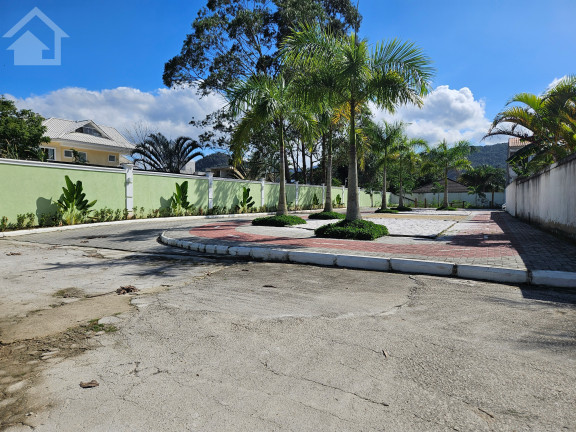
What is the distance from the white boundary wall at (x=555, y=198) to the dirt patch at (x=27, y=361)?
9615 mm

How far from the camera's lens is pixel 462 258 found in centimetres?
652

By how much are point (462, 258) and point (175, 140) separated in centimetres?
3090

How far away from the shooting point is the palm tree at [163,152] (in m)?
32.9

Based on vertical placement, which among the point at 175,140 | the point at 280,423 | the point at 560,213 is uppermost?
the point at 175,140

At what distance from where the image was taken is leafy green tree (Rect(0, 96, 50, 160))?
77.3 feet

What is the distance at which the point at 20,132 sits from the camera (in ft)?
78.7

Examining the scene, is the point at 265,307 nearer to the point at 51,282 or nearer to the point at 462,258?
the point at 51,282

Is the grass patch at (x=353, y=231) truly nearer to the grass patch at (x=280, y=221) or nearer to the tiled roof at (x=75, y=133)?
the grass patch at (x=280, y=221)

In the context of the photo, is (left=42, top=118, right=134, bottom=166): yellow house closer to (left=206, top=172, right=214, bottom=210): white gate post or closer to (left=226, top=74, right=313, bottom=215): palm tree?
(left=206, top=172, right=214, bottom=210): white gate post

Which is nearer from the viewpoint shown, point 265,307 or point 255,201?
point 265,307

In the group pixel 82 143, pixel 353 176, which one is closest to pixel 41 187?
pixel 353 176

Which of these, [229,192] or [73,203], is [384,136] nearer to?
[229,192]

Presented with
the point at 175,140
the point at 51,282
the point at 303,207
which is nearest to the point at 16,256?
the point at 51,282

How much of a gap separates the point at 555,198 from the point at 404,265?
690cm
